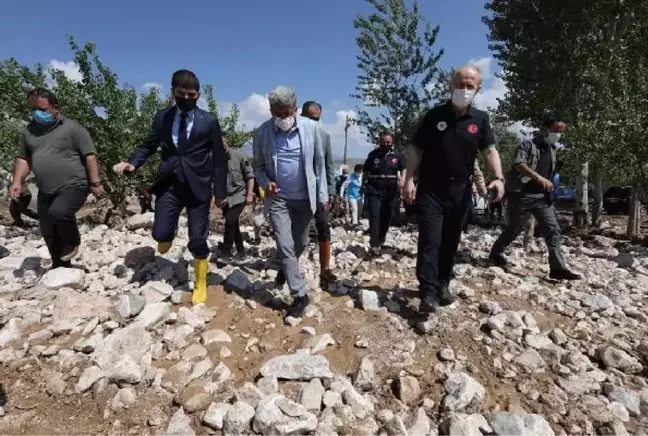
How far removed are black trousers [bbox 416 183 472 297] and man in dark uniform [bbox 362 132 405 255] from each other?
2.39m

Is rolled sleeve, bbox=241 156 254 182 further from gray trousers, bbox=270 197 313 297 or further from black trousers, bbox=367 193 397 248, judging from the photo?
gray trousers, bbox=270 197 313 297

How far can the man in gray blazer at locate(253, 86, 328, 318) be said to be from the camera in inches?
140

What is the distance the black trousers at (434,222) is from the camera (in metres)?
3.42

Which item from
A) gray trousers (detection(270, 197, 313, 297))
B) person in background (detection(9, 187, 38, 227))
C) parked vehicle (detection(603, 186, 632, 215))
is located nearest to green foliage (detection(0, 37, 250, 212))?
person in background (detection(9, 187, 38, 227))

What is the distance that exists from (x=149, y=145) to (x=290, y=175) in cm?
130

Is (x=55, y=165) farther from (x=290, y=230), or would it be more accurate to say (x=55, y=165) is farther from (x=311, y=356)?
(x=311, y=356)

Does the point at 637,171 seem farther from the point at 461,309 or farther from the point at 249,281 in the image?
the point at 249,281

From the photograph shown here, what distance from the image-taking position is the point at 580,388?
8.57 ft

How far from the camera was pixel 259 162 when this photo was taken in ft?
12.1

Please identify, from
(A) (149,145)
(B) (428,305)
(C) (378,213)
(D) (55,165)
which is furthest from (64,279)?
(C) (378,213)

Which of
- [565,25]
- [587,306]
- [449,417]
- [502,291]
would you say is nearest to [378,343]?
[449,417]

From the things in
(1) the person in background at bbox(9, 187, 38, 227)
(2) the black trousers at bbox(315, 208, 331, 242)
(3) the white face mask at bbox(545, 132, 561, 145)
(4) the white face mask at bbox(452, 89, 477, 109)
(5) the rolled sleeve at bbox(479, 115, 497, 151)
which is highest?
(4) the white face mask at bbox(452, 89, 477, 109)

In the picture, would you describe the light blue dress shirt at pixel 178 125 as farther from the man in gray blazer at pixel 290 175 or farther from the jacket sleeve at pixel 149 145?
the man in gray blazer at pixel 290 175

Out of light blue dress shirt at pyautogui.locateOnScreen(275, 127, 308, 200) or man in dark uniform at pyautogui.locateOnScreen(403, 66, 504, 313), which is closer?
man in dark uniform at pyautogui.locateOnScreen(403, 66, 504, 313)
